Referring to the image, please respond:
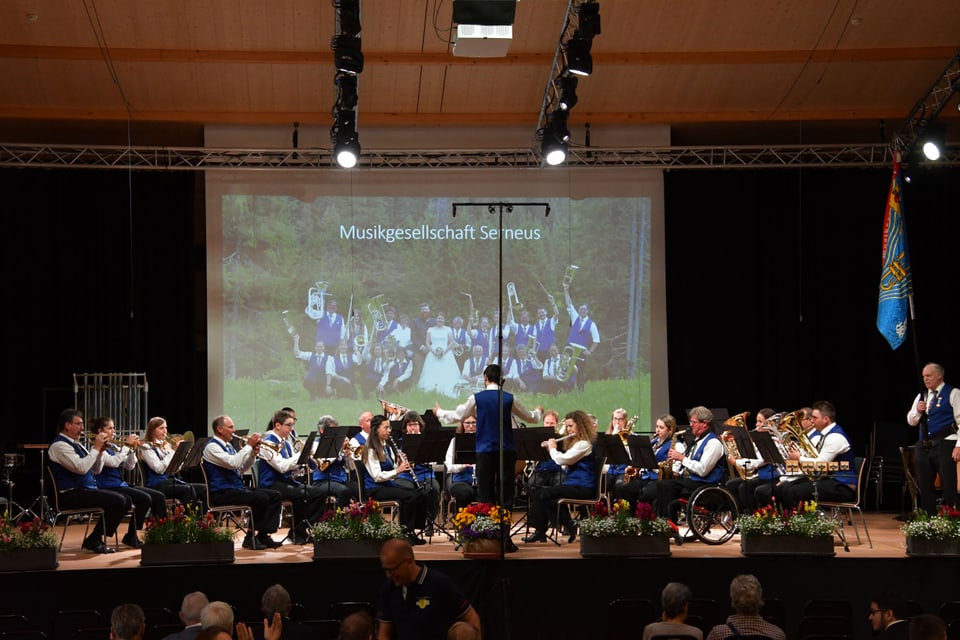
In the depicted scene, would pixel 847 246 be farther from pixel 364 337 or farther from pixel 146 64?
pixel 146 64

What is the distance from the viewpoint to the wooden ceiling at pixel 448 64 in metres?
13.4

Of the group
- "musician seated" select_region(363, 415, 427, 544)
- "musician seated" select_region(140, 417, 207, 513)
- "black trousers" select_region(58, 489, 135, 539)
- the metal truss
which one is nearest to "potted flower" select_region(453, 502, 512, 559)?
"musician seated" select_region(363, 415, 427, 544)

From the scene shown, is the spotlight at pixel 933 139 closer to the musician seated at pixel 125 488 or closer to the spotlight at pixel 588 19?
the spotlight at pixel 588 19

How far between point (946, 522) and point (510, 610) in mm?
3596

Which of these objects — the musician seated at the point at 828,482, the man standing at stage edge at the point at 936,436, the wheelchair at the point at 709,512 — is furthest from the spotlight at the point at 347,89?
the man standing at stage edge at the point at 936,436

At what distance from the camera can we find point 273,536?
11227mm

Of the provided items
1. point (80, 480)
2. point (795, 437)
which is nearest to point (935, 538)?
point (795, 437)

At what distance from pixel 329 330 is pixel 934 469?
770 centimetres

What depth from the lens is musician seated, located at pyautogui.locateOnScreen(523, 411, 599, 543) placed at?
10.6 meters

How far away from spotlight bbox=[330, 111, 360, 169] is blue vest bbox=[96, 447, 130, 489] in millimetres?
4343

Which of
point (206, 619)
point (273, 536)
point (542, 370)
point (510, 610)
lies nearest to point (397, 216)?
point (542, 370)

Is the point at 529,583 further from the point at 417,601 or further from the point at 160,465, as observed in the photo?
the point at 160,465

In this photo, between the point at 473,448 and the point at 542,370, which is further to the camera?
the point at 542,370

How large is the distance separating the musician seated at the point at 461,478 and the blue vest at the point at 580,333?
382 centimetres
